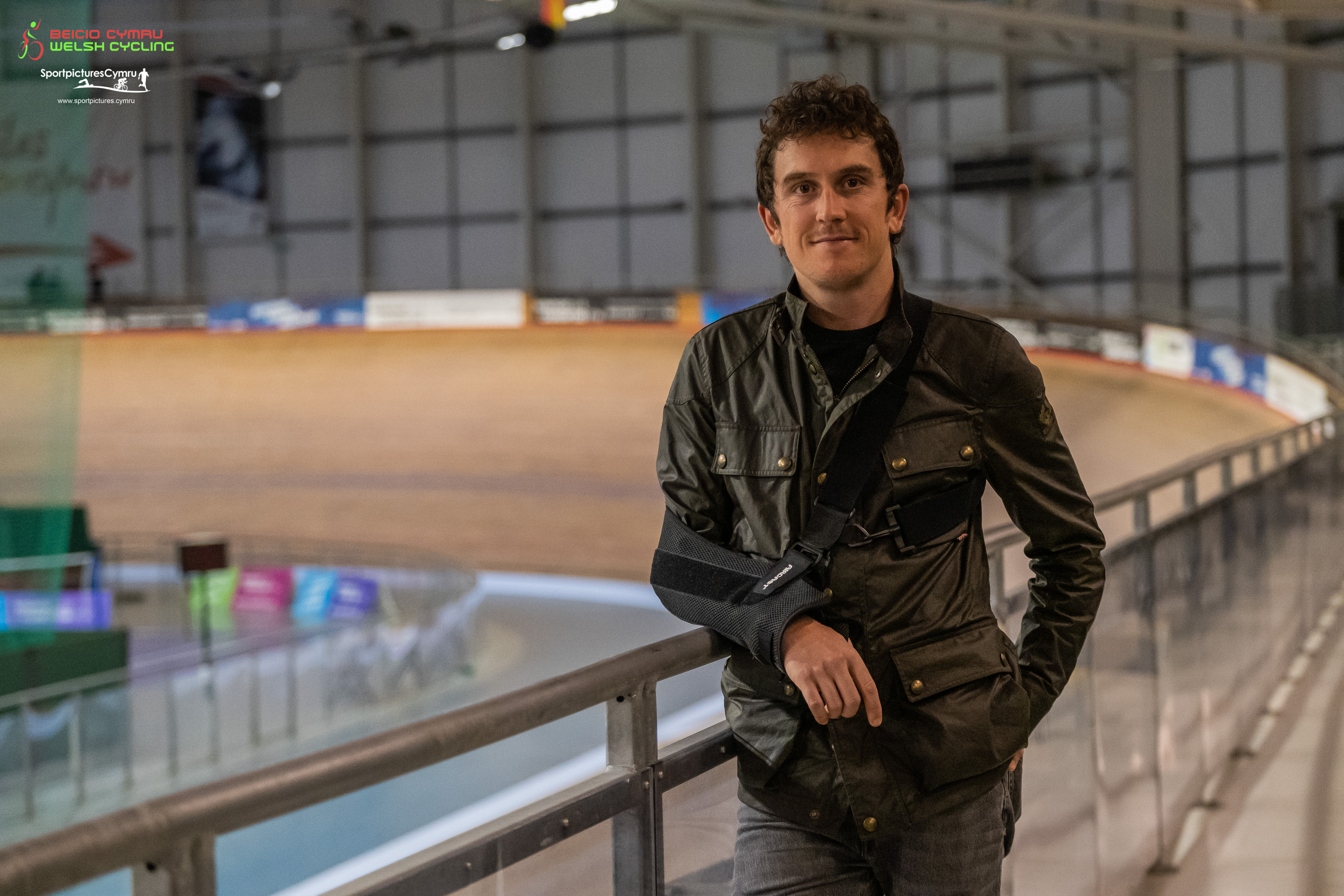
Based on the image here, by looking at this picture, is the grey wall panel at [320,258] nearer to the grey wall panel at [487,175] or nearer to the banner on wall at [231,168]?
the banner on wall at [231,168]

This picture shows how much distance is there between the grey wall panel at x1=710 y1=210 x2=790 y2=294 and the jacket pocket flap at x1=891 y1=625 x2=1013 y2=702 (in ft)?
83.6

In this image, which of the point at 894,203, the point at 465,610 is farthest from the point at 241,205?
the point at 894,203

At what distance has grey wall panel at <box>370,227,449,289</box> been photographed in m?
29.5

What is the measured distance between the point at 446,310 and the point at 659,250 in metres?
5.71

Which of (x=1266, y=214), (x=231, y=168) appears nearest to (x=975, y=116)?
(x=1266, y=214)

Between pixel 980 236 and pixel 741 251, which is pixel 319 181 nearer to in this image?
pixel 741 251

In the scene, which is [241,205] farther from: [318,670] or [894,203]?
[894,203]

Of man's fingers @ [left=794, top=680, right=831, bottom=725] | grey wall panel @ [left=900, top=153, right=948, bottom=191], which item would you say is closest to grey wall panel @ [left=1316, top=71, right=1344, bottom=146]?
grey wall panel @ [left=900, top=153, right=948, bottom=191]

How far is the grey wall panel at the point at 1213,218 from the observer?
79.2 feet

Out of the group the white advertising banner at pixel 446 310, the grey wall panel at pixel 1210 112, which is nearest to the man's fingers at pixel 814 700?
the white advertising banner at pixel 446 310

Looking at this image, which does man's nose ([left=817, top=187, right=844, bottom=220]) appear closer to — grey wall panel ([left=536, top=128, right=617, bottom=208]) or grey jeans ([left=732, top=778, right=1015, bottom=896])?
grey jeans ([left=732, top=778, right=1015, bottom=896])

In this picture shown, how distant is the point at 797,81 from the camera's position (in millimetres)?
1591

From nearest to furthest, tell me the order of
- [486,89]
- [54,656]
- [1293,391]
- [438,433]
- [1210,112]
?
[54,656] → [1293,391] → [438,433] → [1210,112] → [486,89]

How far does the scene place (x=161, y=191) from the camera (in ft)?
99.4
